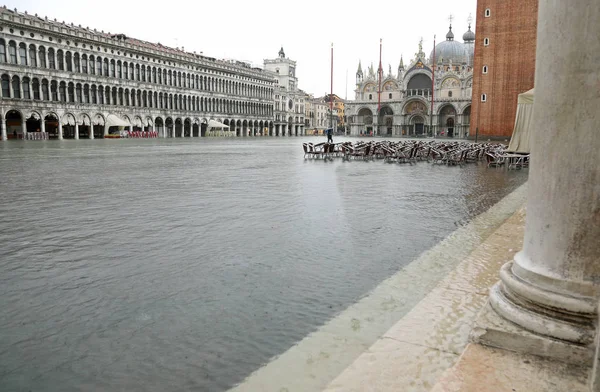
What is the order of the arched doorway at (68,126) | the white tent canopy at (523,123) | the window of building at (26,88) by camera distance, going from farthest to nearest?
the arched doorway at (68,126)
the window of building at (26,88)
the white tent canopy at (523,123)

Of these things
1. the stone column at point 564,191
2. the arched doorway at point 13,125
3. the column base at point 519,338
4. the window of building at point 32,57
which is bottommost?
the column base at point 519,338

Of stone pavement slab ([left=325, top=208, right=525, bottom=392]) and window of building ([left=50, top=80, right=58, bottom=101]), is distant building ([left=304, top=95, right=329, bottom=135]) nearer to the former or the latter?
window of building ([left=50, top=80, right=58, bottom=101])

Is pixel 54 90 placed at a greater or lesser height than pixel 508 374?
greater

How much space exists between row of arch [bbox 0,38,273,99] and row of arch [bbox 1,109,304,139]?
17.4 ft

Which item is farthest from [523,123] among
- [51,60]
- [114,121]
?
[51,60]

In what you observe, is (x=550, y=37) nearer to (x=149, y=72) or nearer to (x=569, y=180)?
(x=569, y=180)

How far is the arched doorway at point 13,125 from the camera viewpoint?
2005 inches

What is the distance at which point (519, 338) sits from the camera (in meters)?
2.65

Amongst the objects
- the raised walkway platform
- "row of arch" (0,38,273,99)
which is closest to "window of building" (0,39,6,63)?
"row of arch" (0,38,273,99)

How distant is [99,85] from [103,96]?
1.41 m

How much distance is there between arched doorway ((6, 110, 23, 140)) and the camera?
50.9 meters

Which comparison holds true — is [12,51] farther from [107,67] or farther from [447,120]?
[447,120]

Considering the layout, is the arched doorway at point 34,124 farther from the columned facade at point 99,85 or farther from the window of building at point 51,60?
the window of building at point 51,60

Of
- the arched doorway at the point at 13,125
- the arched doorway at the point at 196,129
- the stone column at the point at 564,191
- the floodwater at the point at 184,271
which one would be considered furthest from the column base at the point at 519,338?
the arched doorway at the point at 196,129
